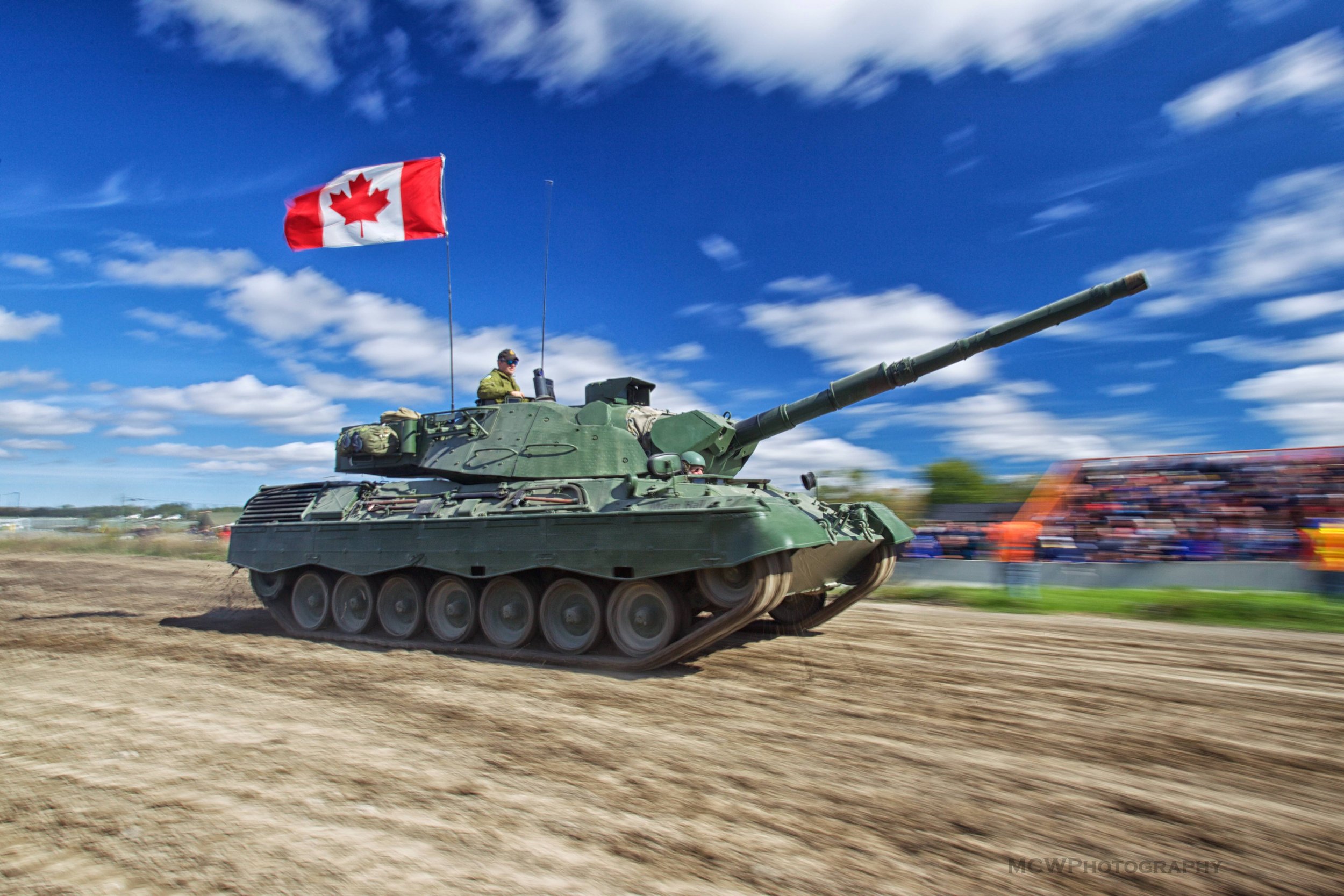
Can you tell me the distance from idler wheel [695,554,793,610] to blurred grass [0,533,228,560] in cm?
2827

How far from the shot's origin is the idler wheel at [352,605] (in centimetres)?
1048

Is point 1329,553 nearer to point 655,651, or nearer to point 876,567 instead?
point 876,567

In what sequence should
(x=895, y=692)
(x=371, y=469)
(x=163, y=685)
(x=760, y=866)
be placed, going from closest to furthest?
(x=760, y=866) → (x=895, y=692) → (x=163, y=685) → (x=371, y=469)

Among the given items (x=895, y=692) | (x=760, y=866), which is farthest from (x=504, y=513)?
(x=760, y=866)

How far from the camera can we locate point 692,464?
28.0ft

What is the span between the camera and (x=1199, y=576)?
43.3ft

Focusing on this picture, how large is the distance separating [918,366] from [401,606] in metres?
6.94

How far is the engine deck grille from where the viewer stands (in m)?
11.4

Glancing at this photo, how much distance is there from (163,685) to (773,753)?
18.5 feet

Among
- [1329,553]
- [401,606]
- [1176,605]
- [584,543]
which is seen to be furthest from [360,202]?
[1329,553]

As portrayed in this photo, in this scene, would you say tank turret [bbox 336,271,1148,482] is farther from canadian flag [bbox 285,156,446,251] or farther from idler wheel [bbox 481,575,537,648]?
canadian flag [bbox 285,156,446,251]

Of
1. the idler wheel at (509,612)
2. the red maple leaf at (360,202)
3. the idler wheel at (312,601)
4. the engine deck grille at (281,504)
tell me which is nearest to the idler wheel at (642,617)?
the idler wheel at (509,612)

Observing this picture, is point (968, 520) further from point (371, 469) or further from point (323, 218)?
point (323, 218)

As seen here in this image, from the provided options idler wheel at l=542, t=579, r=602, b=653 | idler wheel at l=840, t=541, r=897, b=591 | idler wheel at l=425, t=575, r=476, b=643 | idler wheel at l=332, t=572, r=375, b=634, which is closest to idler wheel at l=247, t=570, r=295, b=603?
idler wheel at l=332, t=572, r=375, b=634
